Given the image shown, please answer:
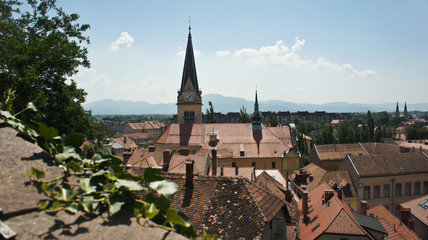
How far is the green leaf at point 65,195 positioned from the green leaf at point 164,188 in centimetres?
58

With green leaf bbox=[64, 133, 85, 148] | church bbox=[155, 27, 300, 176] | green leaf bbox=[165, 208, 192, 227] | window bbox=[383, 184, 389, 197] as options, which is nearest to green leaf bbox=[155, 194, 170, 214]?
green leaf bbox=[165, 208, 192, 227]

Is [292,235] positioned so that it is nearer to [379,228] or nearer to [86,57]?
[379,228]

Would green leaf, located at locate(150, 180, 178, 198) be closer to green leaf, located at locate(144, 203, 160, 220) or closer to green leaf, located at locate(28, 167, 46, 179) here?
green leaf, located at locate(144, 203, 160, 220)

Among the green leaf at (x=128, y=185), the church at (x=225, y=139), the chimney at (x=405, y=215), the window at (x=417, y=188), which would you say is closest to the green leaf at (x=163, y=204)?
the green leaf at (x=128, y=185)

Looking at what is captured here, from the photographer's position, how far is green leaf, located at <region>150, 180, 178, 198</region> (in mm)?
2396

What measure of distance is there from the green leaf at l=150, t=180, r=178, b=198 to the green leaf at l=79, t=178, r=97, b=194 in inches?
17.5

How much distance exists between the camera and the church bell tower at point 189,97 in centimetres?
5012

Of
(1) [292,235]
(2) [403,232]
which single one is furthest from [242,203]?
(2) [403,232]

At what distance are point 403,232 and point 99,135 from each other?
24635 mm

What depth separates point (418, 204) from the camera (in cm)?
3166

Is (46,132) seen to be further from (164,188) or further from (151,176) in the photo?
(164,188)

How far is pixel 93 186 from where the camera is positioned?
2.28 meters

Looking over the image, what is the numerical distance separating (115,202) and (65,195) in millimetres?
330

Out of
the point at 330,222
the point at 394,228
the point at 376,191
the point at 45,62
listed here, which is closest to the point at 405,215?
the point at 394,228
